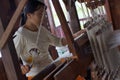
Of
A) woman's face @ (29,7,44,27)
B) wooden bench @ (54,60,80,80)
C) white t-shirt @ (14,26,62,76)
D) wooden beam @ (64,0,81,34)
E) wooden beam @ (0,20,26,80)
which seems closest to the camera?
wooden beam @ (0,20,26,80)

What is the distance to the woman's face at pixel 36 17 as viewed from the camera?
Answer: 4.81 ft

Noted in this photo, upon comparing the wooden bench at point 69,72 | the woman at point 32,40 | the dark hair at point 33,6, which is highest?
the dark hair at point 33,6

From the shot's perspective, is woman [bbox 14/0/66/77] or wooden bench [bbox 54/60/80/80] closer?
wooden bench [bbox 54/60/80/80]

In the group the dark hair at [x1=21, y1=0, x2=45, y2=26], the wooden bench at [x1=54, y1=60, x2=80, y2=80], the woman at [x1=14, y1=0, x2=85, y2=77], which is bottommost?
the wooden bench at [x1=54, y1=60, x2=80, y2=80]

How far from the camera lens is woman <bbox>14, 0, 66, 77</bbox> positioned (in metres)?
1.37

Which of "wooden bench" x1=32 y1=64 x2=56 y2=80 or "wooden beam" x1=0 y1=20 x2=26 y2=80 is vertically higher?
"wooden beam" x1=0 y1=20 x2=26 y2=80

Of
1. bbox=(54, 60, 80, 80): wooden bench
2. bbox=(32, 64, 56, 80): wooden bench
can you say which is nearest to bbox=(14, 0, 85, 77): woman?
bbox=(32, 64, 56, 80): wooden bench

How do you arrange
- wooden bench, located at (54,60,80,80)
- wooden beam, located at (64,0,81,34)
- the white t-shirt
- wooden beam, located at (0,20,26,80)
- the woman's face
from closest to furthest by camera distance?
wooden beam, located at (0,20,26,80) → wooden bench, located at (54,60,80,80) → the white t-shirt → the woman's face → wooden beam, located at (64,0,81,34)

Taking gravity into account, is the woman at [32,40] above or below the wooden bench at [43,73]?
above

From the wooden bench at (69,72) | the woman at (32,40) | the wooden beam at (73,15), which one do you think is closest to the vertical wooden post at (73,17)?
the wooden beam at (73,15)

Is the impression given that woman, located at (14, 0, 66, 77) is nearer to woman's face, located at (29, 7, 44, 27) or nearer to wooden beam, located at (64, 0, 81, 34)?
woman's face, located at (29, 7, 44, 27)

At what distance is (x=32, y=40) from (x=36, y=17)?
6.2 inches

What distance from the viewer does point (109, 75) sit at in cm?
147

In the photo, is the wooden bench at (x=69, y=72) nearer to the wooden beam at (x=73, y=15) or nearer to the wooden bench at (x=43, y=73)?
the wooden bench at (x=43, y=73)
